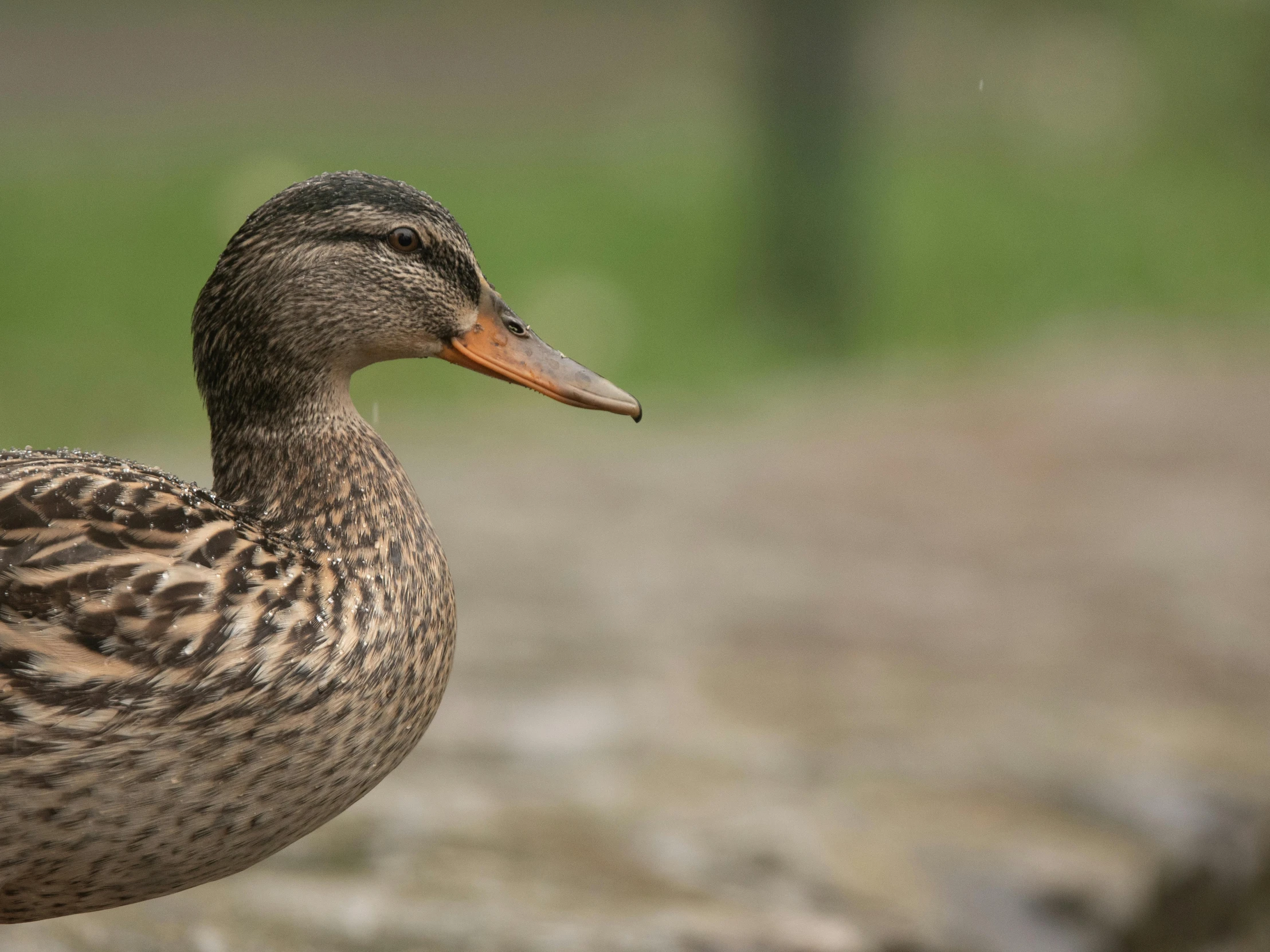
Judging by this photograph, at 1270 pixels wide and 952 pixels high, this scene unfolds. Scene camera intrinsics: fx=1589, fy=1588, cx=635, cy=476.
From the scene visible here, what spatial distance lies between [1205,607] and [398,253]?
388 cm

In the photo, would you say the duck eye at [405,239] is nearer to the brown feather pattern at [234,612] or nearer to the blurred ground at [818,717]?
the brown feather pattern at [234,612]

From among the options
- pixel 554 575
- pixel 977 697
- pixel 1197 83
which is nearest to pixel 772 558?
pixel 554 575

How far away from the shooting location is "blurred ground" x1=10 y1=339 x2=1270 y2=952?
10.3ft

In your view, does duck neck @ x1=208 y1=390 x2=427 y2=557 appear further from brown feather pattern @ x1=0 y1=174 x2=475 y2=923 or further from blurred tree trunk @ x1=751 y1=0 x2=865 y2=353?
blurred tree trunk @ x1=751 y1=0 x2=865 y2=353

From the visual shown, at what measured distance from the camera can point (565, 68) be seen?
1850 cm

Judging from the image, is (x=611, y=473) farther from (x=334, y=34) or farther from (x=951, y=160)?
(x=334, y=34)

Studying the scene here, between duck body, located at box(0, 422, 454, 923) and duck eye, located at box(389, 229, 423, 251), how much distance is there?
16.1 inches

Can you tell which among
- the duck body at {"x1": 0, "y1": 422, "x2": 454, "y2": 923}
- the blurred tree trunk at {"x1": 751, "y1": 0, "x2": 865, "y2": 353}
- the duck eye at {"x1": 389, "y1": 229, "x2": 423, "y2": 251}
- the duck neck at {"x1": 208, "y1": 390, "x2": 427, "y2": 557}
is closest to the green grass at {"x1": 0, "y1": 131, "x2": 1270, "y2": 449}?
the blurred tree trunk at {"x1": 751, "y1": 0, "x2": 865, "y2": 353}

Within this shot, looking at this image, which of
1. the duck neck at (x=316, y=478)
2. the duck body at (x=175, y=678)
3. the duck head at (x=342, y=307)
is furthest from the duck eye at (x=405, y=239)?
the duck body at (x=175, y=678)

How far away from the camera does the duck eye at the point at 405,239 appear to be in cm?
232

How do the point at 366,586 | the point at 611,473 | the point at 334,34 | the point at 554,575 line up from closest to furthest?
the point at 366,586, the point at 554,575, the point at 611,473, the point at 334,34

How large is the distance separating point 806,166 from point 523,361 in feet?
30.0

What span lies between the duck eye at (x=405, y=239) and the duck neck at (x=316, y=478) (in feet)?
0.79

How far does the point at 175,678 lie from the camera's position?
195cm
